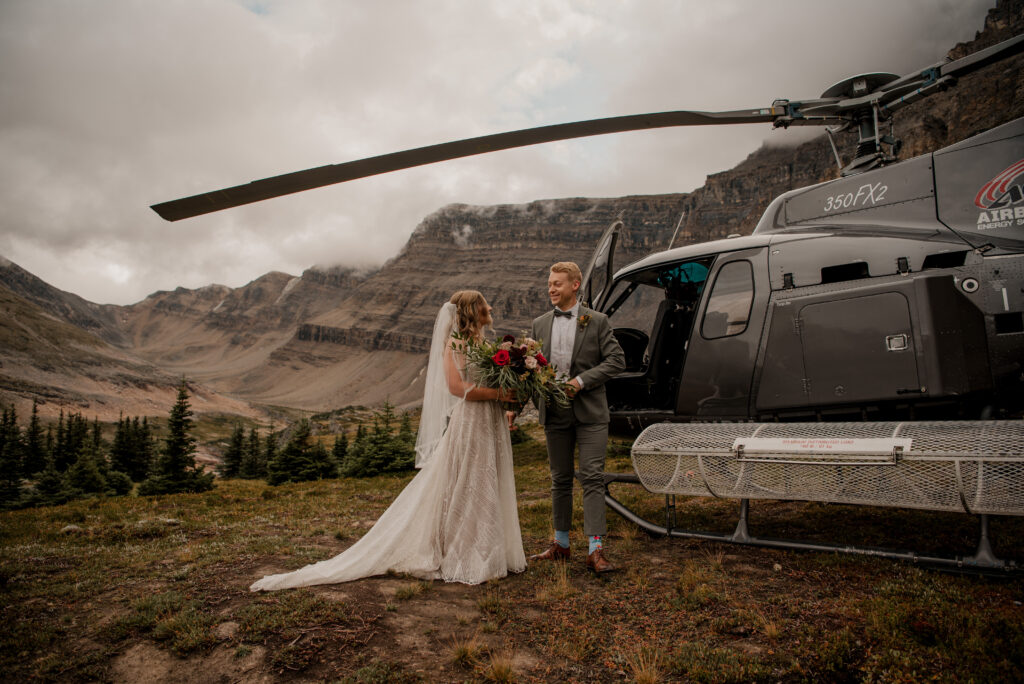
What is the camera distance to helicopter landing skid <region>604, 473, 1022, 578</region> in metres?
4.50

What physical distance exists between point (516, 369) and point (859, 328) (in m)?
3.62

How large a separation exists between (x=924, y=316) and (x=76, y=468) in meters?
27.1

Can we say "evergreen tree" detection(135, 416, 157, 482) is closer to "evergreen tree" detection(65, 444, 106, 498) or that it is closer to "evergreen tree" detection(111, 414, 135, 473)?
"evergreen tree" detection(111, 414, 135, 473)

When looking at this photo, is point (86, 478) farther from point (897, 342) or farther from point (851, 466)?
point (897, 342)

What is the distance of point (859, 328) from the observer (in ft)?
18.6

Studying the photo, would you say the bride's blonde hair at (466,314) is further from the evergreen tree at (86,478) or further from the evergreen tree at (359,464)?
the evergreen tree at (86,478)

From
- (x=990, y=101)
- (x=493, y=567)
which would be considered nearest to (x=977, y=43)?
(x=990, y=101)

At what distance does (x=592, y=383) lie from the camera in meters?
5.54

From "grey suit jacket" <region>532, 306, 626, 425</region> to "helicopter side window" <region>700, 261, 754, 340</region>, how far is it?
1.57 metres

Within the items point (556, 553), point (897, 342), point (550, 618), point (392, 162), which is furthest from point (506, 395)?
point (897, 342)

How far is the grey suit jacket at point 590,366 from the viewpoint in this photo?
560cm

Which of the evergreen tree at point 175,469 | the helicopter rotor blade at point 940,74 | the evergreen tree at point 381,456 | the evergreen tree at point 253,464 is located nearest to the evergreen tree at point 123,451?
the evergreen tree at point 253,464

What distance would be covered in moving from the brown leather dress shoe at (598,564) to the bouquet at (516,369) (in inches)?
60.5

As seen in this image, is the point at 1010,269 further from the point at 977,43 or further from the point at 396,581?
the point at 977,43
